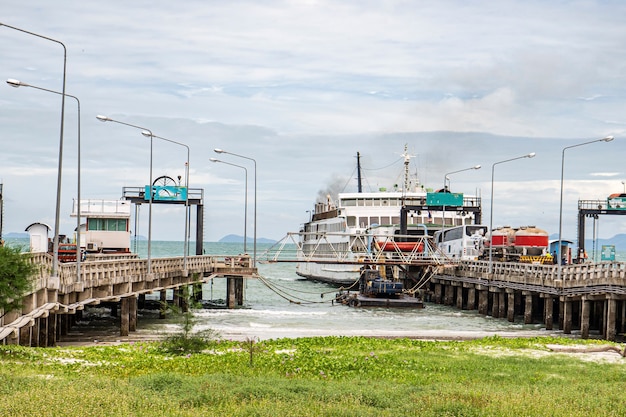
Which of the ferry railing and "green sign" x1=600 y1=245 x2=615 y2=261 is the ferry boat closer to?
the ferry railing

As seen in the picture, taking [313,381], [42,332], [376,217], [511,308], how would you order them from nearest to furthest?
[313,381]
[42,332]
[511,308]
[376,217]

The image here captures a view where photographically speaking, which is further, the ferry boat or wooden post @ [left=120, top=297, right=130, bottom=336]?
the ferry boat

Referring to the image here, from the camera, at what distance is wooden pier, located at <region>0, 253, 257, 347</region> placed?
2838 centimetres

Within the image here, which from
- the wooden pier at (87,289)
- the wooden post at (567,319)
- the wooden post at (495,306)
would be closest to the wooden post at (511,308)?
the wooden post at (495,306)

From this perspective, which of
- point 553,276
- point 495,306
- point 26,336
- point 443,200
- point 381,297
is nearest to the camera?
point 26,336

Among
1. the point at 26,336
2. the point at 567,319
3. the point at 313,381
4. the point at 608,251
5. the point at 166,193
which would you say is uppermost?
the point at 166,193

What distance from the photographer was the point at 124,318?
39750 millimetres

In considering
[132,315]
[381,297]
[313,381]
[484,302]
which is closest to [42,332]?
[132,315]

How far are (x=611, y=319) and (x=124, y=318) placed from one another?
21.6 m

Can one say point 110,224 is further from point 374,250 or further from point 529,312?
point 529,312

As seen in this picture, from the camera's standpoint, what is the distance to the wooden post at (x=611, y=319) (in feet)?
126

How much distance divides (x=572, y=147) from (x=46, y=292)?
2840cm

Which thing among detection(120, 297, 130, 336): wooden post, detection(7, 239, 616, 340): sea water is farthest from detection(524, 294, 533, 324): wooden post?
detection(120, 297, 130, 336): wooden post

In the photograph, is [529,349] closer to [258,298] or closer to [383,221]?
[258,298]
